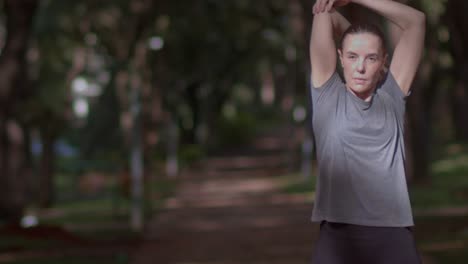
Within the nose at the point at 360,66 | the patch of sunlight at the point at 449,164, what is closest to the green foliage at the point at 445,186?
the patch of sunlight at the point at 449,164

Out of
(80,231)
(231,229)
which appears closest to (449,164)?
(231,229)

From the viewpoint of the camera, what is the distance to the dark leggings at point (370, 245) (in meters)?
3.68

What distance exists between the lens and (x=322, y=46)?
12.6 feet

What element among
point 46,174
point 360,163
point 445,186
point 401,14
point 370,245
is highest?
point 401,14

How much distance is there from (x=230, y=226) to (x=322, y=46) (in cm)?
1633

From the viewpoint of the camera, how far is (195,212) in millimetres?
23922

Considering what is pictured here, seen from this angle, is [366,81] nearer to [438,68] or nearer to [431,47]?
[431,47]

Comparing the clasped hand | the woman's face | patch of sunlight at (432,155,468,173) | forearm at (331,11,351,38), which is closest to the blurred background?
patch of sunlight at (432,155,468,173)

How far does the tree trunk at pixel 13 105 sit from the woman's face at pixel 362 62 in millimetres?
14158

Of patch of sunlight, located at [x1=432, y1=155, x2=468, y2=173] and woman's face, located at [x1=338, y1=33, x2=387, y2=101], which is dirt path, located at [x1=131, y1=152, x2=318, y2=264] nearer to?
patch of sunlight, located at [x1=432, y1=155, x2=468, y2=173]

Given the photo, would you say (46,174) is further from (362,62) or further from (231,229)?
(362,62)

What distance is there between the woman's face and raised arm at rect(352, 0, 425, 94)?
14cm

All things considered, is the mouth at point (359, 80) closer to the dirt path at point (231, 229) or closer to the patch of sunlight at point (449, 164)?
the dirt path at point (231, 229)

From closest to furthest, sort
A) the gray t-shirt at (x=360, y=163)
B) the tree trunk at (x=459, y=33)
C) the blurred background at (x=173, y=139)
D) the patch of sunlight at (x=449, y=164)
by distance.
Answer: the gray t-shirt at (x=360, y=163)
the tree trunk at (x=459, y=33)
the blurred background at (x=173, y=139)
the patch of sunlight at (x=449, y=164)
